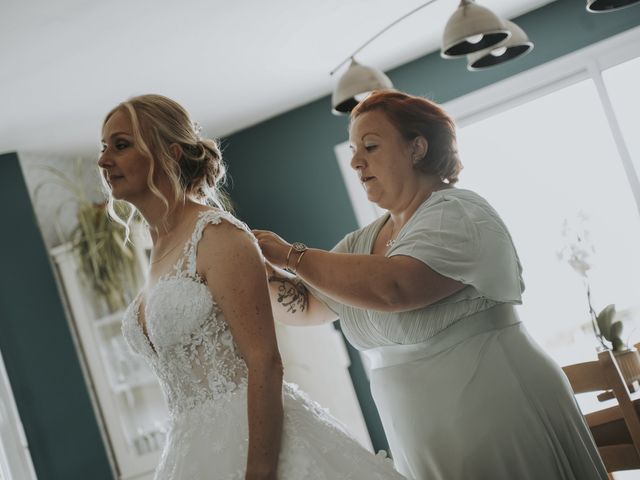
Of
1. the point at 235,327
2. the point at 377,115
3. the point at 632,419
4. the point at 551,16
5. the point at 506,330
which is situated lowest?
the point at 632,419

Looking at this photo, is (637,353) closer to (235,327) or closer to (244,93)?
(235,327)

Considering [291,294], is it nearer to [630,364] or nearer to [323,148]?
[630,364]

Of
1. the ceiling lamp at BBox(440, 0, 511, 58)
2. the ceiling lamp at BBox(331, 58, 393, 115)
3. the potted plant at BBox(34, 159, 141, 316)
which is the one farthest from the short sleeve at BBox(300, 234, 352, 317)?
the potted plant at BBox(34, 159, 141, 316)

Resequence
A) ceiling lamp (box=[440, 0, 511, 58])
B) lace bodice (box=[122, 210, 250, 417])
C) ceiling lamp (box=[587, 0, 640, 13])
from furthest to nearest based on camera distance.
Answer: ceiling lamp (box=[587, 0, 640, 13]) < ceiling lamp (box=[440, 0, 511, 58]) < lace bodice (box=[122, 210, 250, 417])

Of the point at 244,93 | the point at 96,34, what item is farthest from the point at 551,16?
the point at 96,34

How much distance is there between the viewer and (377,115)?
5.89 feet

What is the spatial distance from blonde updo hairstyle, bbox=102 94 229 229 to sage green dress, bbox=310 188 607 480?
46 cm

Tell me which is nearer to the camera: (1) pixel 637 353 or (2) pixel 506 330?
(2) pixel 506 330

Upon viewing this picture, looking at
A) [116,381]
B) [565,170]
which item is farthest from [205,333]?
[565,170]

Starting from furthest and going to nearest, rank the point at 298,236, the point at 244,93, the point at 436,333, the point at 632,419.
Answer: the point at 298,236, the point at 244,93, the point at 632,419, the point at 436,333

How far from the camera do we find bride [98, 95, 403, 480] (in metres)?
1.40

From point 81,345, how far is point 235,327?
3351mm

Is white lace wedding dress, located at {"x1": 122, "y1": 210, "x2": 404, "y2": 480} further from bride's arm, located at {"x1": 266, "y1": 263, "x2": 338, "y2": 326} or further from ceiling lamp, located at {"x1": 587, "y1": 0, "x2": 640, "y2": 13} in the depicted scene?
ceiling lamp, located at {"x1": 587, "y1": 0, "x2": 640, "y2": 13}

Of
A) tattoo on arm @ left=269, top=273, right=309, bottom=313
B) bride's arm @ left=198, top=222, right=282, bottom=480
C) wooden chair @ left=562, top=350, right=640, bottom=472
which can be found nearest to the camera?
bride's arm @ left=198, top=222, right=282, bottom=480
